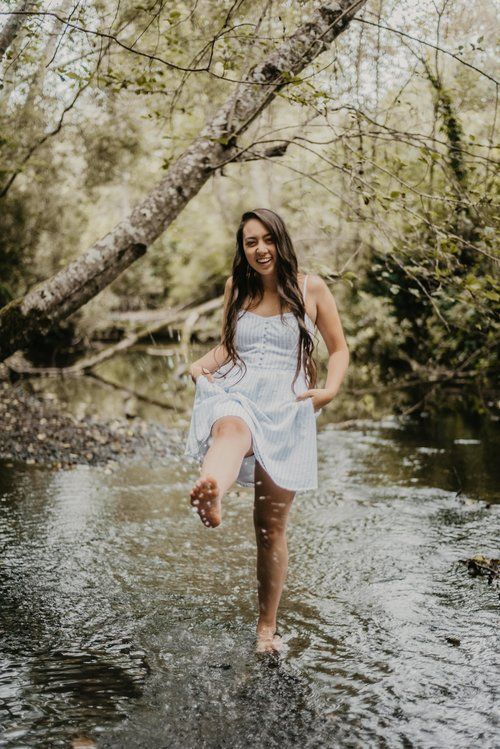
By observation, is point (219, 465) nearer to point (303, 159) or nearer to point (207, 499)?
point (207, 499)

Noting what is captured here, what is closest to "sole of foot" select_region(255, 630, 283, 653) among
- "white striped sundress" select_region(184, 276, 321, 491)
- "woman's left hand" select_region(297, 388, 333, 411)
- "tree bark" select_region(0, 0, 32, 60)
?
"white striped sundress" select_region(184, 276, 321, 491)

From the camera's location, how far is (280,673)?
329 cm

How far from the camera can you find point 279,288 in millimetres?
3639

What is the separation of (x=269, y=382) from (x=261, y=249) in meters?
0.69

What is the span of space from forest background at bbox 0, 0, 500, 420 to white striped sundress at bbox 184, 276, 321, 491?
1.84 m

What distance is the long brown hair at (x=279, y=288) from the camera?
11.9 ft

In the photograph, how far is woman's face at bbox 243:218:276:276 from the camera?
367cm

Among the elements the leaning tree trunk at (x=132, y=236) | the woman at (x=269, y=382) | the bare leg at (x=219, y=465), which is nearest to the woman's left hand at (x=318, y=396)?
the woman at (x=269, y=382)

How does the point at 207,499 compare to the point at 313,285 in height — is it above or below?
below

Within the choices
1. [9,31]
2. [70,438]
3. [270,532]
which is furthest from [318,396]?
[70,438]

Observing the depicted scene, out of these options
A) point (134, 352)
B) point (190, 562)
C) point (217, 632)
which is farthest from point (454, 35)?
point (134, 352)

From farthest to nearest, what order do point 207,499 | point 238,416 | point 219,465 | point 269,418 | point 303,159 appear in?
point 303,159
point 269,418
point 238,416
point 219,465
point 207,499

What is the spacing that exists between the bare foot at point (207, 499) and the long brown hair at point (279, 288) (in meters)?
0.87

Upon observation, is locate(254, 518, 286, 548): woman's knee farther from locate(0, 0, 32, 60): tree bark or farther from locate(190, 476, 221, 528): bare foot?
locate(0, 0, 32, 60): tree bark
